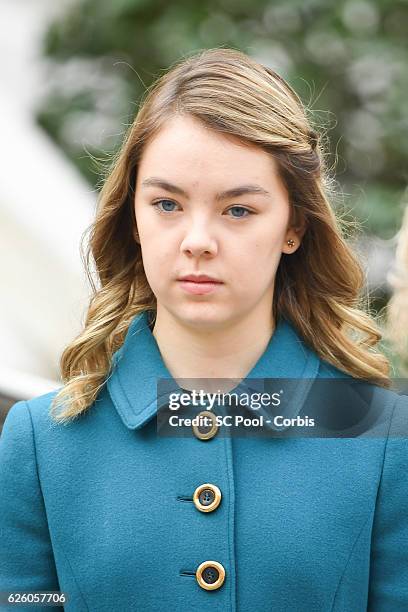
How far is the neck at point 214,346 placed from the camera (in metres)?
2.06

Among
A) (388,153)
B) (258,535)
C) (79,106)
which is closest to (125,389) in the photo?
(258,535)

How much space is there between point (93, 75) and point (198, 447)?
502cm

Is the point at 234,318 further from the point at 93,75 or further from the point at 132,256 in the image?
the point at 93,75

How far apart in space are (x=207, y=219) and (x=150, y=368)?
34 centimetres

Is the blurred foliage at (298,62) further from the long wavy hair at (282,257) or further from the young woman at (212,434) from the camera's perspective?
the young woman at (212,434)

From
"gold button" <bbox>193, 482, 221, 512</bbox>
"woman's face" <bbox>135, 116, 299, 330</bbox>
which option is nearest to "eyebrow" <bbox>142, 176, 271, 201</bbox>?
"woman's face" <bbox>135, 116, 299, 330</bbox>

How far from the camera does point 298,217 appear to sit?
82.0 inches

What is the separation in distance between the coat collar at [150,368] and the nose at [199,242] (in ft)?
0.93

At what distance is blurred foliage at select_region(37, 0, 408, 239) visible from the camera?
19.3ft

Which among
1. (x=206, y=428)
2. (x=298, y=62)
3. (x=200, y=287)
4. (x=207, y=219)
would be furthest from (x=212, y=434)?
(x=298, y=62)

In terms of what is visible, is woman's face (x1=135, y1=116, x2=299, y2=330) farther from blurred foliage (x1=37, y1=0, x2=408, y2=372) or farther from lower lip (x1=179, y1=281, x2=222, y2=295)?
blurred foliage (x1=37, y1=0, x2=408, y2=372)

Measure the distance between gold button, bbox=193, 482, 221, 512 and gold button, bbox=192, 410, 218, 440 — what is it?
86mm

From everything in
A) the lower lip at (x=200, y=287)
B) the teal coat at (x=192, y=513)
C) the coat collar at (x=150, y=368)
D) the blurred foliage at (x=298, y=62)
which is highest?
the blurred foliage at (x=298, y=62)

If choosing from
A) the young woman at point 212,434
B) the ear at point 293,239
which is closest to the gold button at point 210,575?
the young woman at point 212,434
